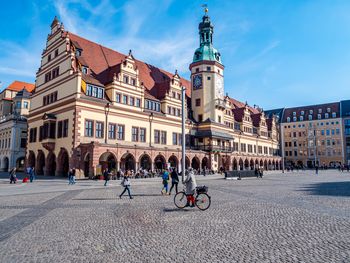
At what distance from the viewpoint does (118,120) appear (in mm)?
38156

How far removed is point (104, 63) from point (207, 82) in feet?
68.6

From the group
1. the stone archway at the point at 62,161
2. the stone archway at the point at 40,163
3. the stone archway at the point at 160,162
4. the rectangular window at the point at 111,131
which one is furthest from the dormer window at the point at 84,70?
the stone archway at the point at 160,162

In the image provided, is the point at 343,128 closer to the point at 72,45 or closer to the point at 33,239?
the point at 72,45

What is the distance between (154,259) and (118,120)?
3323cm

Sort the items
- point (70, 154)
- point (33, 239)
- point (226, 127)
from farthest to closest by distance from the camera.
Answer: point (226, 127) → point (70, 154) → point (33, 239)

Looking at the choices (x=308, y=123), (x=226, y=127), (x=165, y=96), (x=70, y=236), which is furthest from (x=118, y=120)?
(x=308, y=123)

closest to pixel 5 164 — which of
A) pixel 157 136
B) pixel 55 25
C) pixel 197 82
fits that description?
pixel 55 25

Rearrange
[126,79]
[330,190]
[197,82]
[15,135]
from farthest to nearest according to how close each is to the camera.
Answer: [15,135] < [197,82] < [126,79] < [330,190]

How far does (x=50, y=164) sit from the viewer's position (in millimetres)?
38250

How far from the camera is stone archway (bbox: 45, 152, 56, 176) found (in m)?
37.7

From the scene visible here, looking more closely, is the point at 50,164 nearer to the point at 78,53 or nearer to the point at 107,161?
the point at 107,161

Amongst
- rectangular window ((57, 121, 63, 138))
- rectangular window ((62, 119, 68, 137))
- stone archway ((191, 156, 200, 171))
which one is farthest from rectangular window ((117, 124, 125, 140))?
stone archway ((191, 156, 200, 171))

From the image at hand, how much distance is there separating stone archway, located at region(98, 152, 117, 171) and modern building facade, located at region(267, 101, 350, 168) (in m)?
65.3

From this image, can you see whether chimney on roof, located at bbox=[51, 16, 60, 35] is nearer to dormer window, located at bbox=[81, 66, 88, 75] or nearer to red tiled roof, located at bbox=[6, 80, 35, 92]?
dormer window, located at bbox=[81, 66, 88, 75]
